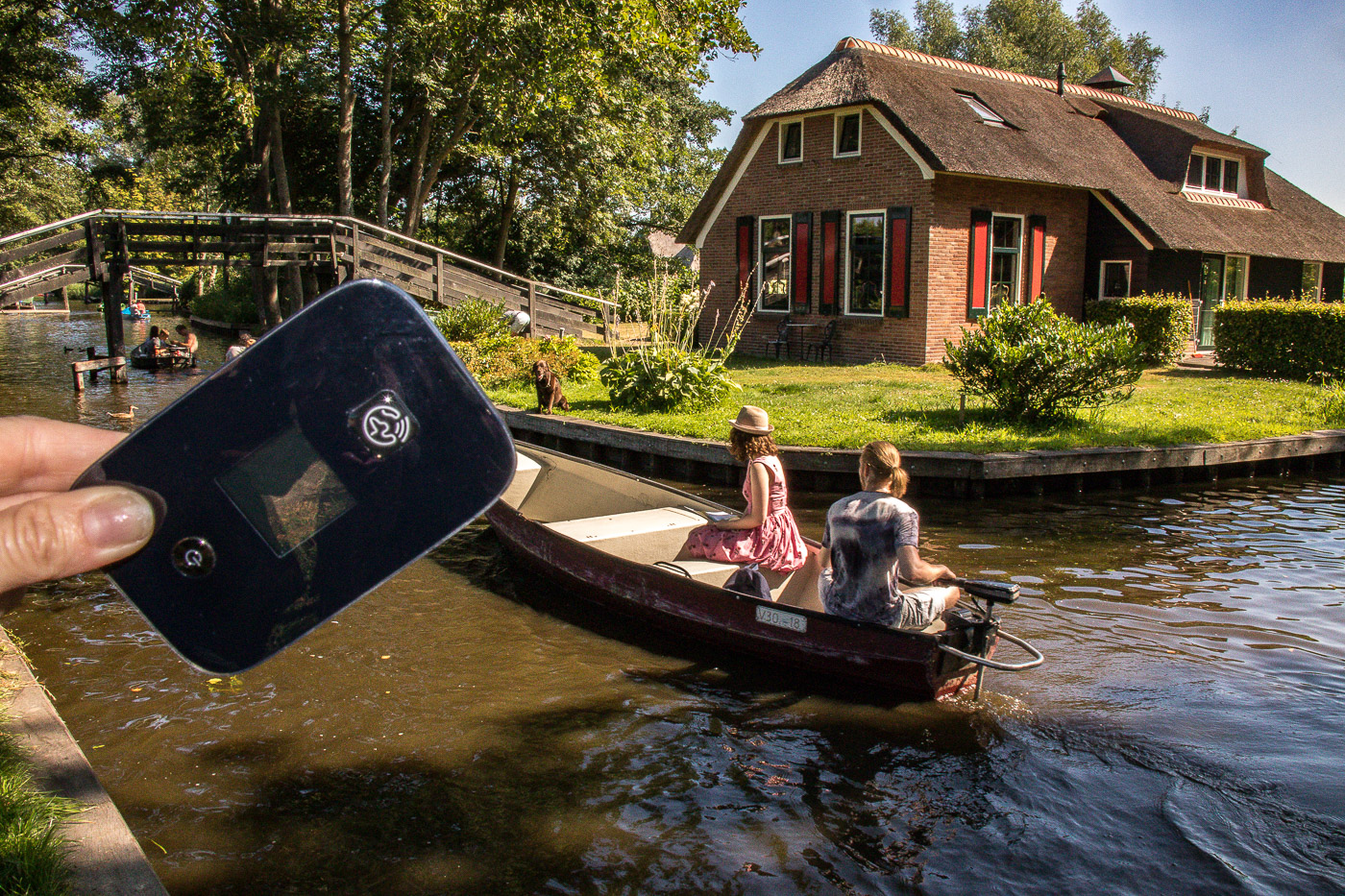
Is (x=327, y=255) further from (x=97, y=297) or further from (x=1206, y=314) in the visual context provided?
(x=97, y=297)

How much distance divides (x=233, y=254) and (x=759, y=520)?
59.8ft

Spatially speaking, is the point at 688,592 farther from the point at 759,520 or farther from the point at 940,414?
the point at 940,414

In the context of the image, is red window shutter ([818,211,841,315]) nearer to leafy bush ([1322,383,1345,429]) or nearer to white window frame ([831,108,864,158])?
white window frame ([831,108,864,158])

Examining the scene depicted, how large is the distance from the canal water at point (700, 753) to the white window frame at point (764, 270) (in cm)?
1392

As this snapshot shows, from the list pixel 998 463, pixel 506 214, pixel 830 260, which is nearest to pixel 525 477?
pixel 998 463

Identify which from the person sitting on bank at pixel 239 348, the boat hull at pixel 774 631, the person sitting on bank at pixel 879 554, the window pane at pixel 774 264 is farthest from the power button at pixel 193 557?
the window pane at pixel 774 264

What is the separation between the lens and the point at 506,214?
105 feet

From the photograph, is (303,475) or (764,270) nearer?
(303,475)

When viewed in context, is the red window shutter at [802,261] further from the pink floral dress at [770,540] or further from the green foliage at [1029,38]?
the green foliage at [1029,38]

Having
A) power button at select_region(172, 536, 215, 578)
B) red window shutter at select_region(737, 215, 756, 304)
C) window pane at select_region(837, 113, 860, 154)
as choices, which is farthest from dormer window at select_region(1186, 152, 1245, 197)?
power button at select_region(172, 536, 215, 578)

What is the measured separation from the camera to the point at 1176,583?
798 centimetres

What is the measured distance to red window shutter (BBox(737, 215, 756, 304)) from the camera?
22.1 m

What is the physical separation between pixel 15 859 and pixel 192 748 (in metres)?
2.59

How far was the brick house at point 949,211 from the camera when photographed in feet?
62.2
